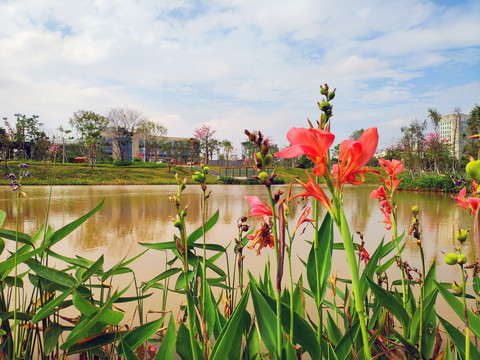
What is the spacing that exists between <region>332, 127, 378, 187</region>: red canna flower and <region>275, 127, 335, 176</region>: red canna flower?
0.03m

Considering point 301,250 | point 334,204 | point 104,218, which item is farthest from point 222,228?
point 334,204

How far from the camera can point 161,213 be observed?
149 inches

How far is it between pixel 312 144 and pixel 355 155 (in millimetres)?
63

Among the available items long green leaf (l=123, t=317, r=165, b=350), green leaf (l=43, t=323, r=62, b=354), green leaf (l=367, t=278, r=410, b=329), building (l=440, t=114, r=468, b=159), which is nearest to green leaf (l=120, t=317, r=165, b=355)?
long green leaf (l=123, t=317, r=165, b=350)

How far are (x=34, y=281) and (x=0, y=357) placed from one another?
18 cm

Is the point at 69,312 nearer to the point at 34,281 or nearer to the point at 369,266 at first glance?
the point at 34,281

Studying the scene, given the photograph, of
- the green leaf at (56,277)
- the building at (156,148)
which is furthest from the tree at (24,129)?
the green leaf at (56,277)

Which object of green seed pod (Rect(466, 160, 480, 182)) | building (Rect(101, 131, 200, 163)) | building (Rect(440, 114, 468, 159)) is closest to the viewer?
green seed pod (Rect(466, 160, 480, 182))

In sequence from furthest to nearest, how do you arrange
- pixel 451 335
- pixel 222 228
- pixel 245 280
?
pixel 222 228 → pixel 245 280 → pixel 451 335

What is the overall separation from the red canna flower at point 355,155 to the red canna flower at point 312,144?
0.03 metres

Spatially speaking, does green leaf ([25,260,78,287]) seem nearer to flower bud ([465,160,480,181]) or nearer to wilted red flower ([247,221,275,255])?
wilted red flower ([247,221,275,255])

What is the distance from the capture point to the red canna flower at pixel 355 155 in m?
0.41

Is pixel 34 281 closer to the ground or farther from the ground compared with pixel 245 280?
farther from the ground

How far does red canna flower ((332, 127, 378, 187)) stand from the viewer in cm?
41
